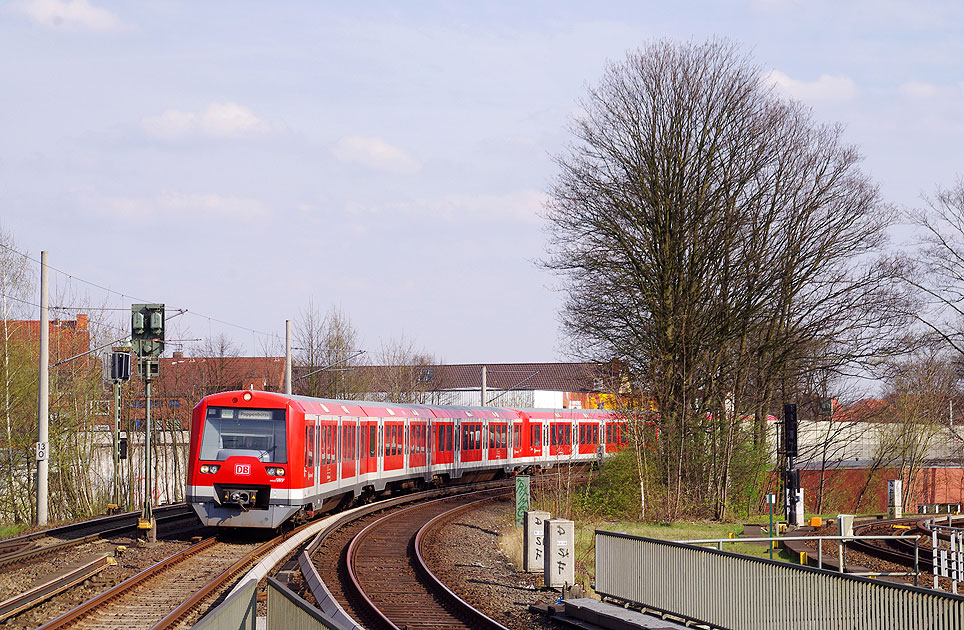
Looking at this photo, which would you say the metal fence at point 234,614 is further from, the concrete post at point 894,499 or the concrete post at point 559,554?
the concrete post at point 894,499

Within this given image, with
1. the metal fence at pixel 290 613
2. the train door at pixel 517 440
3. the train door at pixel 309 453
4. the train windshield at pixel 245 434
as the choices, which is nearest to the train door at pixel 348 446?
the train door at pixel 309 453

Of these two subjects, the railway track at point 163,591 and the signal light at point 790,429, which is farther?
the signal light at point 790,429

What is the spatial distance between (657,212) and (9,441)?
20.1 m

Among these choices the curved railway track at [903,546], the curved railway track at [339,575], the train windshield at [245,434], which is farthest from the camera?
the train windshield at [245,434]

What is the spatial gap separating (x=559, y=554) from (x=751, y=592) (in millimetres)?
4730

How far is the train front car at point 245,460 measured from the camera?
20.8 m

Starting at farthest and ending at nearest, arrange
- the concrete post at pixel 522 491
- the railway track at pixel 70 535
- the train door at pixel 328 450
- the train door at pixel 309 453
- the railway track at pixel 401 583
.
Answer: the train door at pixel 328 450
the concrete post at pixel 522 491
the train door at pixel 309 453
the railway track at pixel 70 535
the railway track at pixel 401 583

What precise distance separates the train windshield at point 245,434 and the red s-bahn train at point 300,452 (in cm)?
2

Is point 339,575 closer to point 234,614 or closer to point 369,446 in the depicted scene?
point 234,614

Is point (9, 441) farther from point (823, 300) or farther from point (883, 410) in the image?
point (883, 410)

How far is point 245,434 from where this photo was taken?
841 inches

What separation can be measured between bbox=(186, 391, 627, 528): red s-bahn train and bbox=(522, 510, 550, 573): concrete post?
597 centimetres

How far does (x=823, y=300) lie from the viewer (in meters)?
Result: 30.1

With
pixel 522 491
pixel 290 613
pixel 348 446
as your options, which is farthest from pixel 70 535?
pixel 290 613
